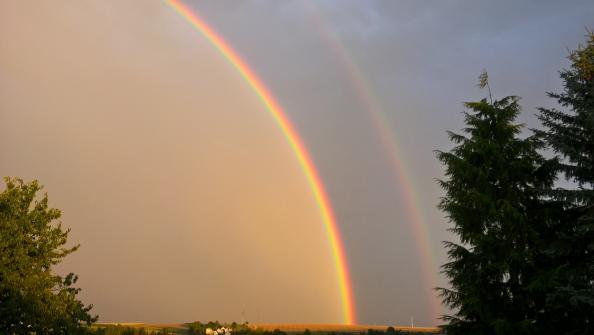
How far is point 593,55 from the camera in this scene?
820 inches

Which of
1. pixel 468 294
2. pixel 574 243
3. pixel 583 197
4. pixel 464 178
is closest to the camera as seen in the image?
pixel 583 197

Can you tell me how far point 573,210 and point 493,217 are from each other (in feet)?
9.77

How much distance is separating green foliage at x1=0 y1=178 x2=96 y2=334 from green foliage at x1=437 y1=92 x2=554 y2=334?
1546cm

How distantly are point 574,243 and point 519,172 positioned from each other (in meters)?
3.86

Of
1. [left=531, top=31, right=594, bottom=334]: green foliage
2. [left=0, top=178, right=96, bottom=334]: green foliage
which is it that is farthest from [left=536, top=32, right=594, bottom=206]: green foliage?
[left=0, top=178, right=96, bottom=334]: green foliage

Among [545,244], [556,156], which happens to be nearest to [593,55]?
[556,156]

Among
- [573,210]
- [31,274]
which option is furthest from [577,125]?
[31,274]

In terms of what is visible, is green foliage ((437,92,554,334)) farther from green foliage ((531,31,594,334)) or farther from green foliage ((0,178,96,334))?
green foliage ((0,178,96,334))

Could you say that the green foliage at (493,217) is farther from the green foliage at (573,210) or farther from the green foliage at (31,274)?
the green foliage at (31,274)

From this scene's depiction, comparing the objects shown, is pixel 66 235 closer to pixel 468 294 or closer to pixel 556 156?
pixel 468 294

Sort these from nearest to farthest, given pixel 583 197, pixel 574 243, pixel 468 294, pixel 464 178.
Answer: pixel 583 197
pixel 574 243
pixel 468 294
pixel 464 178

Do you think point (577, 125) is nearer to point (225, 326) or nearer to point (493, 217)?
point (493, 217)

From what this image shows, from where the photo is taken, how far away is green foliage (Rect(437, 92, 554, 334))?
2148 cm

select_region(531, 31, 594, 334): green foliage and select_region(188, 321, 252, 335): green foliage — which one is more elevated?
select_region(531, 31, 594, 334): green foliage
